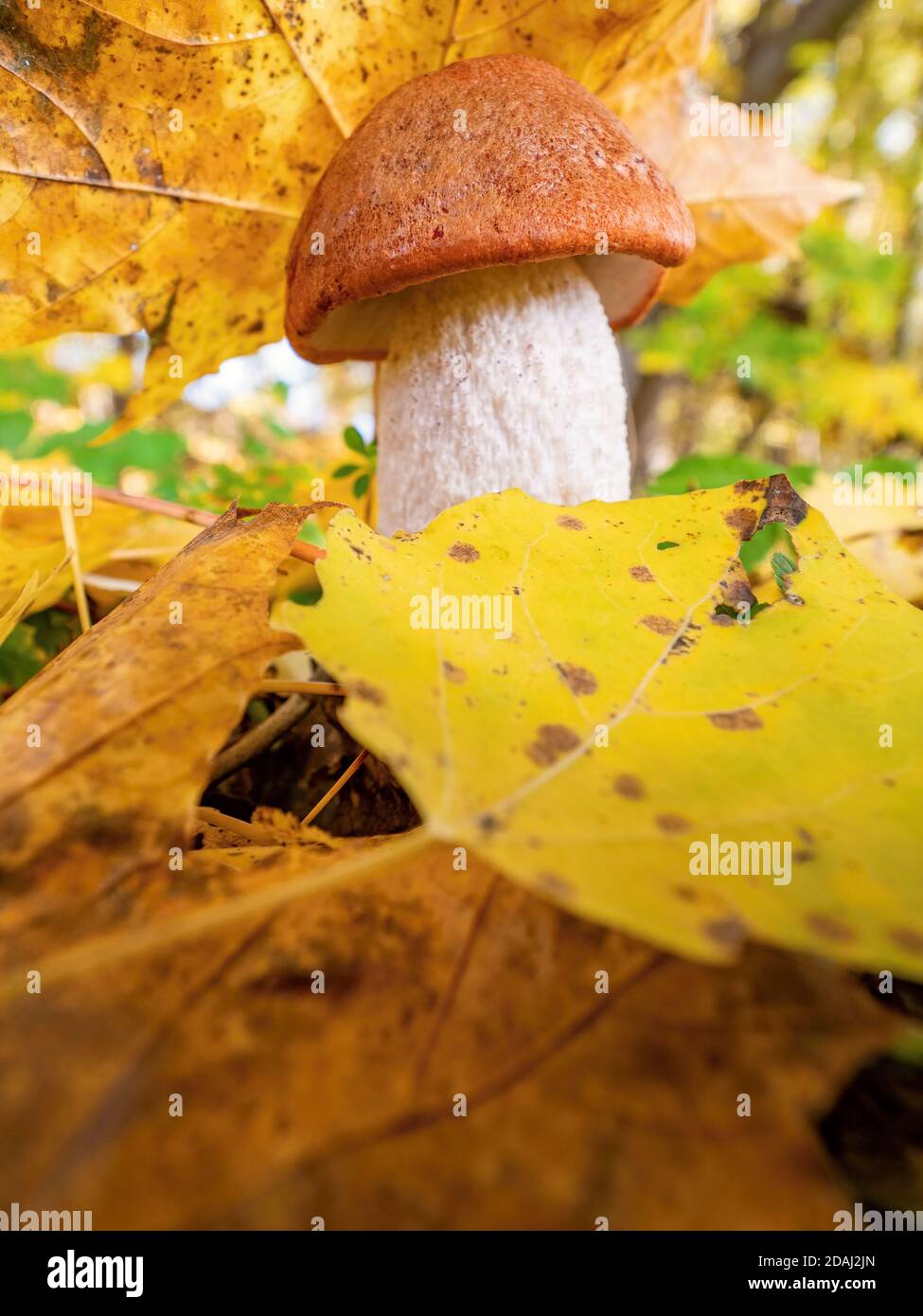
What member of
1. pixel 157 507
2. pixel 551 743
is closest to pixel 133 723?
pixel 551 743

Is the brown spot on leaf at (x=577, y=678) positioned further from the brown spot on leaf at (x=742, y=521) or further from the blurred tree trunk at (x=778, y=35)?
the blurred tree trunk at (x=778, y=35)

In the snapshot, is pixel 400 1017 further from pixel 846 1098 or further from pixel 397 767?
pixel 846 1098

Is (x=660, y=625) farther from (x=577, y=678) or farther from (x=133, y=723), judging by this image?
(x=133, y=723)

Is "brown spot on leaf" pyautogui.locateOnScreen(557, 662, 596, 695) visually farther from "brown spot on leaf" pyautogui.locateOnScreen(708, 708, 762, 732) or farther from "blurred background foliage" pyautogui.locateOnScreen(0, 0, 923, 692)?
"blurred background foliage" pyautogui.locateOnScreen(0, 0, 923, 692)

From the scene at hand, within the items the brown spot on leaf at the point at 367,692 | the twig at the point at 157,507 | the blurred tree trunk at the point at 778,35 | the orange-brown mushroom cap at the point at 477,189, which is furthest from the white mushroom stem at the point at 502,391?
the blurred tree trunk at the point at 778,35
